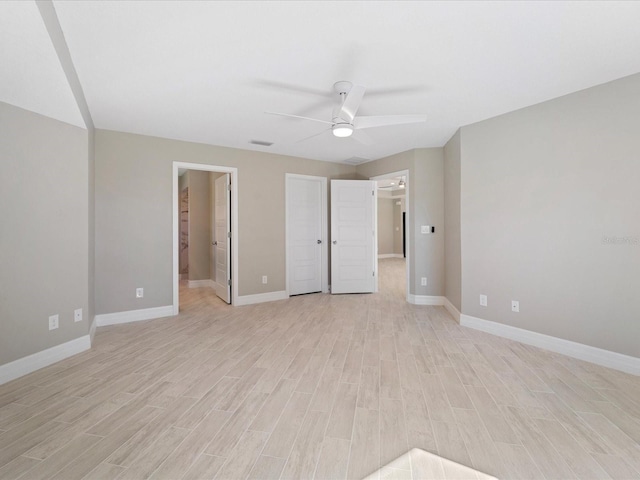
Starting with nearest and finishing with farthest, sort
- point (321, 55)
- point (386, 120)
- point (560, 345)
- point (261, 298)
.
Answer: point (321, 55) < point (386, 120) < point (560, 345) < point (261, 298)

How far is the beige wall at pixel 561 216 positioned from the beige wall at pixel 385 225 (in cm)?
864

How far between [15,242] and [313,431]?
9.48 ft

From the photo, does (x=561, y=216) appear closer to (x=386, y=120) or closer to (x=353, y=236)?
(x=386, y=120)

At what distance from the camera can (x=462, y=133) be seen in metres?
3.88

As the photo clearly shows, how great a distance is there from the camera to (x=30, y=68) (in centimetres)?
203

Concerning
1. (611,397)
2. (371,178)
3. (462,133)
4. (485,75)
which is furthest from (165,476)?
(371,178)

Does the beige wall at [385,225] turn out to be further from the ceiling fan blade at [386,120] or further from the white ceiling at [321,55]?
the ceiling fan blade at [386,120]

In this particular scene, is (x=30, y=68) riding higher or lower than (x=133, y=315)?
higher

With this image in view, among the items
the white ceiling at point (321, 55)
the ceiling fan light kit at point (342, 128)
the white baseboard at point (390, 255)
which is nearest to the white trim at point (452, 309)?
the white ceiling at point (321, 55)

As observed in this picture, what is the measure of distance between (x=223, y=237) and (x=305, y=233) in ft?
4.83

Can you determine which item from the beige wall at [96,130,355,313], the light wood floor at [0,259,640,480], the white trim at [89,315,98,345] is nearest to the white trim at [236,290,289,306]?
the beige wall at [96,130,355,313]

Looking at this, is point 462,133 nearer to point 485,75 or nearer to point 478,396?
point 485,75

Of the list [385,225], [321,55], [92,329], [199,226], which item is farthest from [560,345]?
[385,225]

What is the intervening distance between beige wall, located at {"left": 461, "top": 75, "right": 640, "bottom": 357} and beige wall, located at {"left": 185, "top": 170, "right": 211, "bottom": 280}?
5169mm
